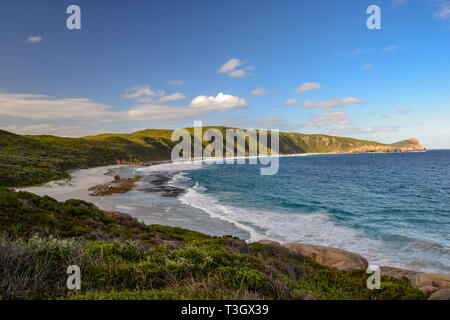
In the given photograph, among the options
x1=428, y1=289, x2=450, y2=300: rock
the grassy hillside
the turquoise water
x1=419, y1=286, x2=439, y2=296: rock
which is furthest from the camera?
the grassy hillside

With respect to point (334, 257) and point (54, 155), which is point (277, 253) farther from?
point (54, 155)

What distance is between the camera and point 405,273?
38.5 feet

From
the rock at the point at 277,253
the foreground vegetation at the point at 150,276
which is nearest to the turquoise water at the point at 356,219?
the rock at the point at 277,253

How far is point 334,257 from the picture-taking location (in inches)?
502

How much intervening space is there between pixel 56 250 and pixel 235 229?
16248 mm

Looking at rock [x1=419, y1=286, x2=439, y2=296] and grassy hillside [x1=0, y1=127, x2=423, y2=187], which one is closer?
rock [x1=419, y1=286, x2=439, y2=296]

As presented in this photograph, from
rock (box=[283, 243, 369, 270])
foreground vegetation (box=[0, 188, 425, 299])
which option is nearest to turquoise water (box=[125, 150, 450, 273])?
rock (box=[283, 243, 369, 270])

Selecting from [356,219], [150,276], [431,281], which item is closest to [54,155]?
[356,219]

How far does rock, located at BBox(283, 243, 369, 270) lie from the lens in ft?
39.2

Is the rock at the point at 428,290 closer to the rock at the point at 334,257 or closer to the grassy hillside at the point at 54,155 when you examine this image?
the rock at the point at 334,257

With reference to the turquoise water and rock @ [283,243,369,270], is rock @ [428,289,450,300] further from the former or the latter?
the turquoise water

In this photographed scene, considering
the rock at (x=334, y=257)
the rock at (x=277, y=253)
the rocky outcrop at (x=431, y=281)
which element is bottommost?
the rock at (x=334, y=257)

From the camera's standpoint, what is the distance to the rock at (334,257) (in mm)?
11938
